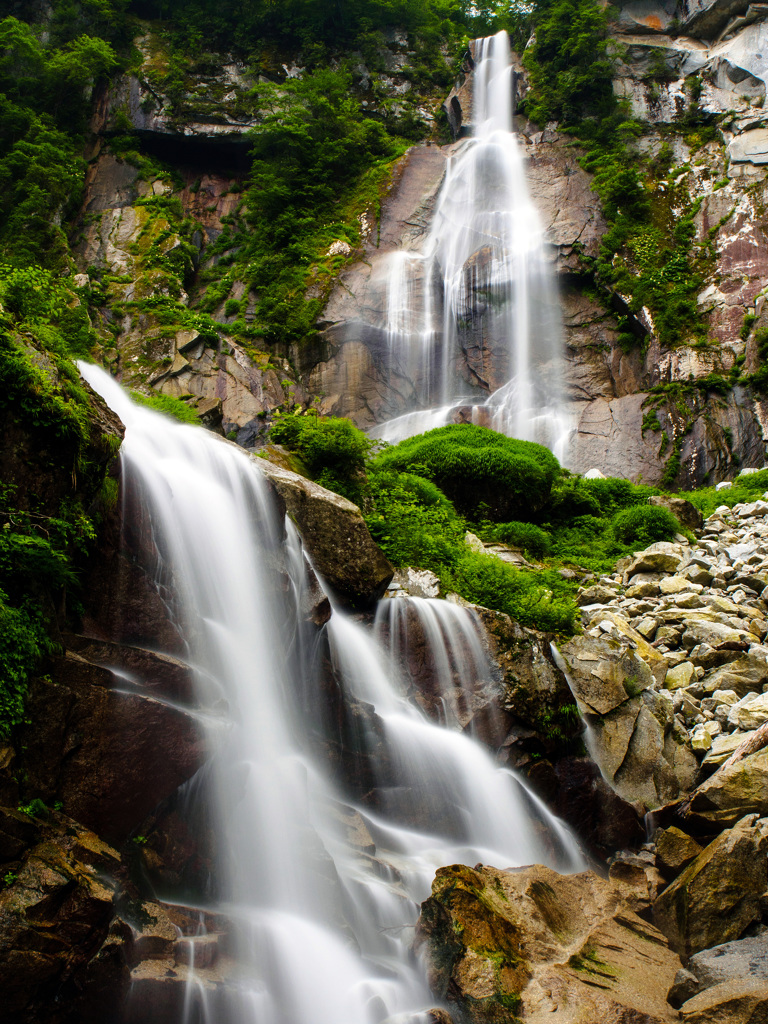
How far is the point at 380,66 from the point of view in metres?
32.6

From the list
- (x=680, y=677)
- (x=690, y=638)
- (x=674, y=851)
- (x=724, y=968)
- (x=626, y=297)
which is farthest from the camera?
(x=626, y=297)

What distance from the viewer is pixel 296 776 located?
19.5 feet

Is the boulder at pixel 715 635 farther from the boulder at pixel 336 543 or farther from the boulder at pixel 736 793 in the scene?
the boulder at pixel 336 543

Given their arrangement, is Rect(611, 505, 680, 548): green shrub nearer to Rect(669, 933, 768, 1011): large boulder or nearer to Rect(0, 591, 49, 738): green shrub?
Rect(669, 933, 768, 1011): large boulder

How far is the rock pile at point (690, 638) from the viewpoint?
7945 millimetres

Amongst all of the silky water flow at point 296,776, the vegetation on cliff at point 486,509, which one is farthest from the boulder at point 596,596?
the silky water flow at point 296,776

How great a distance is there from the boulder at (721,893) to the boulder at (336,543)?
4458 millimetres

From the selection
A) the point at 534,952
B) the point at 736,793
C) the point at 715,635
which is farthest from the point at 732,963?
the point at 715,635

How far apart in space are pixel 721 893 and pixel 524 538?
9.09 meters

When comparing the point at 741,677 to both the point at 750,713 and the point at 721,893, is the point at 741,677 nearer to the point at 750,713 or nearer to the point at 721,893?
the point at 750,713

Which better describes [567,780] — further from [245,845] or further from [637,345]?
[637,345]

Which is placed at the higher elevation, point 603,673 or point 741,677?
point 603,673

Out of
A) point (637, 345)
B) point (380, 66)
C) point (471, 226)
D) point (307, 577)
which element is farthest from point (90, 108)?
point (307, 577)

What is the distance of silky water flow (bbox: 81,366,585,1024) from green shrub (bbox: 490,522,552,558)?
220 inches
